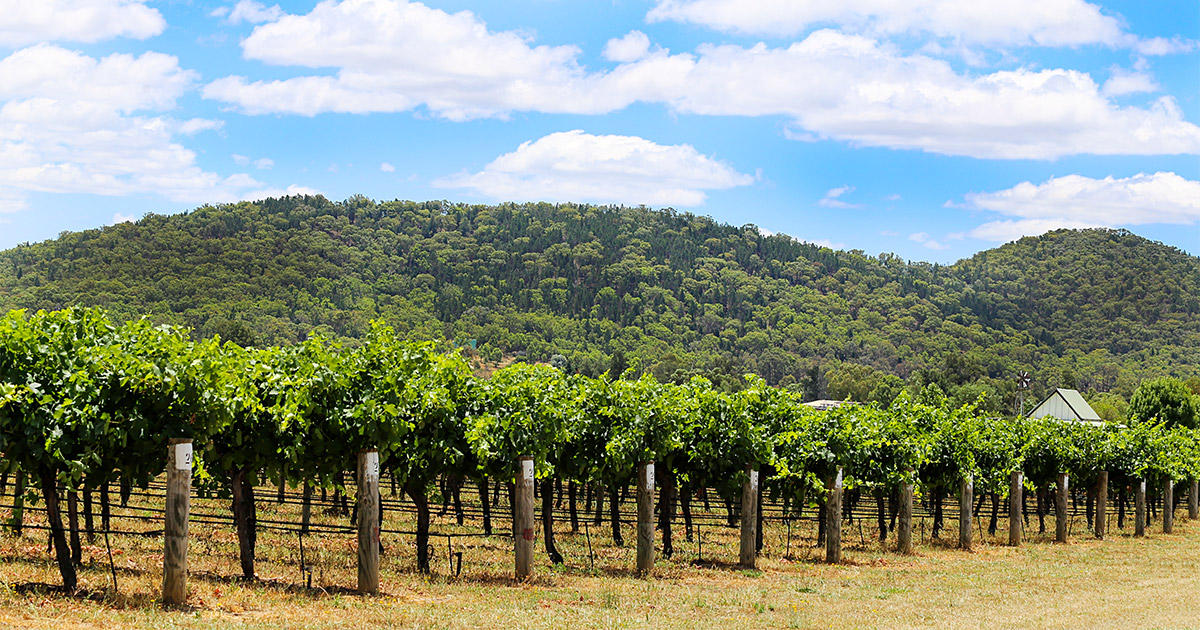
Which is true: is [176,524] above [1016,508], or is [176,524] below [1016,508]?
above

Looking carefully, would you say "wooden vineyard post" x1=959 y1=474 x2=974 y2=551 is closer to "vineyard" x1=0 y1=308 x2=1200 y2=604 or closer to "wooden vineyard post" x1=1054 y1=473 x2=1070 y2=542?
"vineyard" x1=0 y1=308 x2=1200 y2=604

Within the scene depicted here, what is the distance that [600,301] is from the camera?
174 metres

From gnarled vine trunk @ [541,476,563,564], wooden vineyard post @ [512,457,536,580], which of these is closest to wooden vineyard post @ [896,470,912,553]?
gnarled vine trunk @ [541,476,563,564]

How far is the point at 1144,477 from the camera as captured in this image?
31.2 metres

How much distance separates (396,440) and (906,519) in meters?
12.4

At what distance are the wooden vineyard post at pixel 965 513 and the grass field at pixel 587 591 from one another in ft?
6.20

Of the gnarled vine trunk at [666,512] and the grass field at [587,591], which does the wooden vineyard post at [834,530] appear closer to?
the grass field at [587,591]

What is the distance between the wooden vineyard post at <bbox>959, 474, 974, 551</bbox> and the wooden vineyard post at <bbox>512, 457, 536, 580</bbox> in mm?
12916

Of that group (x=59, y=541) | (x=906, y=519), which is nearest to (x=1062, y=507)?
(x=906, y=519)

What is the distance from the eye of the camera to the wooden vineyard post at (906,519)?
20.6 metres

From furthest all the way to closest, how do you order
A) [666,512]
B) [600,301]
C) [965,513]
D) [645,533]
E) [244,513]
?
[600,301] → [965,513] → [666,512] → [645,533] → [244,513]

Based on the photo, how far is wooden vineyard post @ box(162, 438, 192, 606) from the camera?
30.4ft

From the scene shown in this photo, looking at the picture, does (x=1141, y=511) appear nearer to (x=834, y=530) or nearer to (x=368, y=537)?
(x=834, y=530)

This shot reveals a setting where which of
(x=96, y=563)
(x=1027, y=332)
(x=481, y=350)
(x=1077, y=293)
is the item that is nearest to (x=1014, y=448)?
(x=96, y=563)
